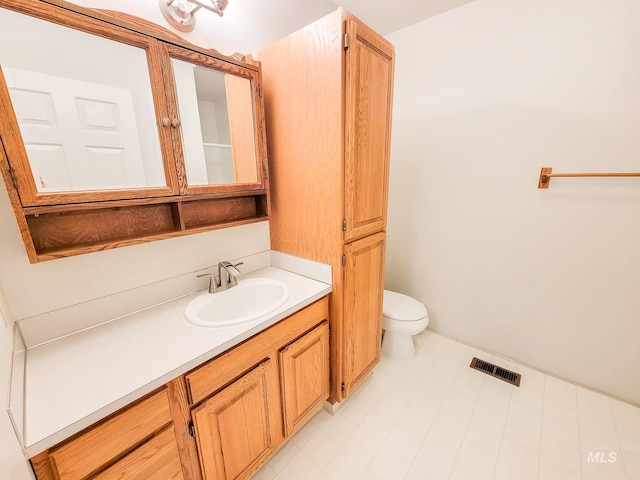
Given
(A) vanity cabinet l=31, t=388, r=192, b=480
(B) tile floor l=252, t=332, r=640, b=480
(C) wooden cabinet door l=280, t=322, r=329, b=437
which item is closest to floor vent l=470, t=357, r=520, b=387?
(B) tile floor l=252, t=332, r=640, b=480

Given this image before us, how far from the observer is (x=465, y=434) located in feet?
4.66

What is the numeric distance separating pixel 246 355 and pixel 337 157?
0.89 m

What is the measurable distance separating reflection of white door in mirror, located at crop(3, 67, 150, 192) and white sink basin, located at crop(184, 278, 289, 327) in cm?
54

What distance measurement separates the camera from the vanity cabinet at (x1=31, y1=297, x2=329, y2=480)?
0.70 metres

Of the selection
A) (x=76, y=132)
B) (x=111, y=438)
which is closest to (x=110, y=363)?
(x=111, y=438)

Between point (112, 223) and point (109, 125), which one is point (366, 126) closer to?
point (109, 125)

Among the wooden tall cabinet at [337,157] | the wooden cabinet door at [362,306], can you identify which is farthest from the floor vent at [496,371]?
the wooden tall cabinet at [337,157]

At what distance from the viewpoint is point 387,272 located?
2434 millimetres

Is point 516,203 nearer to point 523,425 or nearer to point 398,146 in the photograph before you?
point 398,146

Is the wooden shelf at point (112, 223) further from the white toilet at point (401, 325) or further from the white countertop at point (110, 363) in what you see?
the white toilet at point (401, 325)

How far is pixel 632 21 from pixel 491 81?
0.58 metres

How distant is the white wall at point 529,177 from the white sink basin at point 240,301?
4.39 ft

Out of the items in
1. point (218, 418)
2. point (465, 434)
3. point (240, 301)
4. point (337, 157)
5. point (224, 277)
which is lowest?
point (465, 434)

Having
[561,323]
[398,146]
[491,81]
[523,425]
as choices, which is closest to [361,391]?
[523,425]
